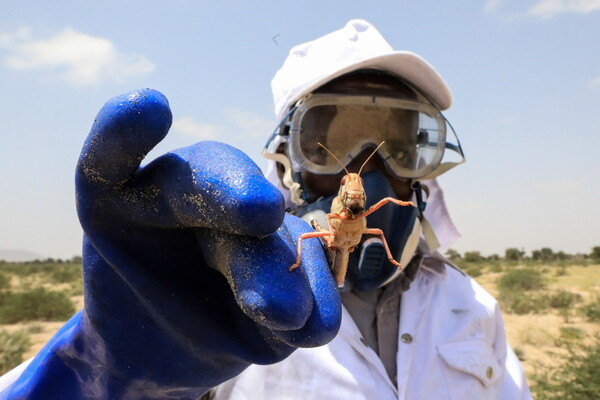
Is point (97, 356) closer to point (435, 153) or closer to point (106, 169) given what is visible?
point (106, 169)

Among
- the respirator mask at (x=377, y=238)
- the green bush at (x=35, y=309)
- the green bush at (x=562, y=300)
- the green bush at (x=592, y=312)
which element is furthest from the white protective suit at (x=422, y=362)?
the green bush at (x=35, y=309)

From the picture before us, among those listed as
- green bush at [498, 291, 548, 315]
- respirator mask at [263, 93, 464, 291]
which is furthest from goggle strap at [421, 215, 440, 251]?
green bush at [498, 291, 548, 315]

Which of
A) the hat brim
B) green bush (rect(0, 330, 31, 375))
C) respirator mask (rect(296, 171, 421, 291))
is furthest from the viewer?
green bush (rect(0, 330, 31, 375))

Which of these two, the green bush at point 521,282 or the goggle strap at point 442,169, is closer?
the goggle strap at point 442,169

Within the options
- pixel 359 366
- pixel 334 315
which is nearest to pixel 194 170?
pixel 334 315

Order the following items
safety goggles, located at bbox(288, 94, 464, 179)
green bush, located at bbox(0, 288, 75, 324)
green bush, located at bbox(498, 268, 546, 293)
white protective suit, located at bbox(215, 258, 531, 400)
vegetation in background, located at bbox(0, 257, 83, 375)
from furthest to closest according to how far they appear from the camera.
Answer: green bush, located at bbox(498, 268, 546, 293) → green bush, located at bbox(0, 288, 75, 324) → vegetation in background, located at bbox(0, 257, 83, 375) → safety goggles, located at bbox(288, 94, 464, 179) → white protective suit, located at bbox(215, 258, 531, 400)

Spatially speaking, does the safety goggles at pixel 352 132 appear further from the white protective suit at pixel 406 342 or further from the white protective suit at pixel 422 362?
the white protective suit at pixel 422 362

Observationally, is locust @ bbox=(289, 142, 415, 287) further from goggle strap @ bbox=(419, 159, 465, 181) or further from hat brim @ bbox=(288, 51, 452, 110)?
goggle strap @ bbox=(419, 159, 465, 181)
